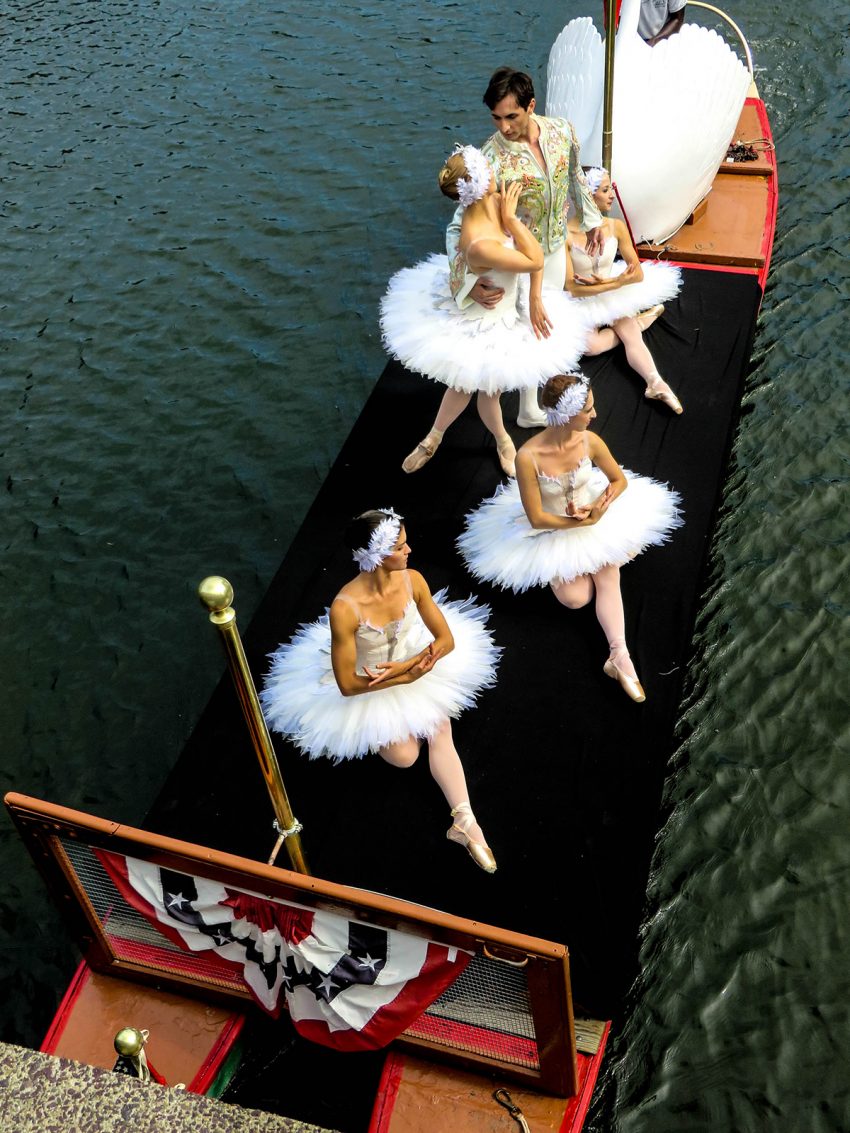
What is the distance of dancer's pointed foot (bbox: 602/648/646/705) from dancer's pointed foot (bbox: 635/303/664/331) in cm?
314

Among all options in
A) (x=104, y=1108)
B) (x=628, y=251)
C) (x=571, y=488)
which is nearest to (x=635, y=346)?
(x=628, y=251)

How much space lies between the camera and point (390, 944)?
12.7 feet

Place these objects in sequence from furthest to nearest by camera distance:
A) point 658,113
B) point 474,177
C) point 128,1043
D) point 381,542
A: point 658,113, point 474,177, point 381,542, point 128,1043

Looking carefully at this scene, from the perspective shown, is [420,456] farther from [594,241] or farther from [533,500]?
[594,241]

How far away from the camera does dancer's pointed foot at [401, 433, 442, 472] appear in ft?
23.4

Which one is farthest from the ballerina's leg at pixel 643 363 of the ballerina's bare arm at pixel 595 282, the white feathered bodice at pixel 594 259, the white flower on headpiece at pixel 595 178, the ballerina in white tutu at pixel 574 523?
the ballerina in white tutu at pixel 574 523

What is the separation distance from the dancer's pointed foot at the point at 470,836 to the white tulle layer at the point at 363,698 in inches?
15.3

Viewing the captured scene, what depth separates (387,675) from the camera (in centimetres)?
506

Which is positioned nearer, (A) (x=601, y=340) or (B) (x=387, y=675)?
(B) (x=387, y=675)

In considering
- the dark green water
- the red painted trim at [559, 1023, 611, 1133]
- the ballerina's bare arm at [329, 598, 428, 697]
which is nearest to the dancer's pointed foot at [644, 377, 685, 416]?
the dark green water

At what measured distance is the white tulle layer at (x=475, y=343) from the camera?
256 inches

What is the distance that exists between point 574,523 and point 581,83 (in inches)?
182

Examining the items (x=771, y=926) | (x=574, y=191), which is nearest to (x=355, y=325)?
(x=574, y=191)

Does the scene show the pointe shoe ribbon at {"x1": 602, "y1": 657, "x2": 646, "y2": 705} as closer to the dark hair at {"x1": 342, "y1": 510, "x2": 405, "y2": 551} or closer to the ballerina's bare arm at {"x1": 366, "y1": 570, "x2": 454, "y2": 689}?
the ballerina's bare arm at {"x1": 366, "y1": 570, "x2": 454, "y2": 689}
